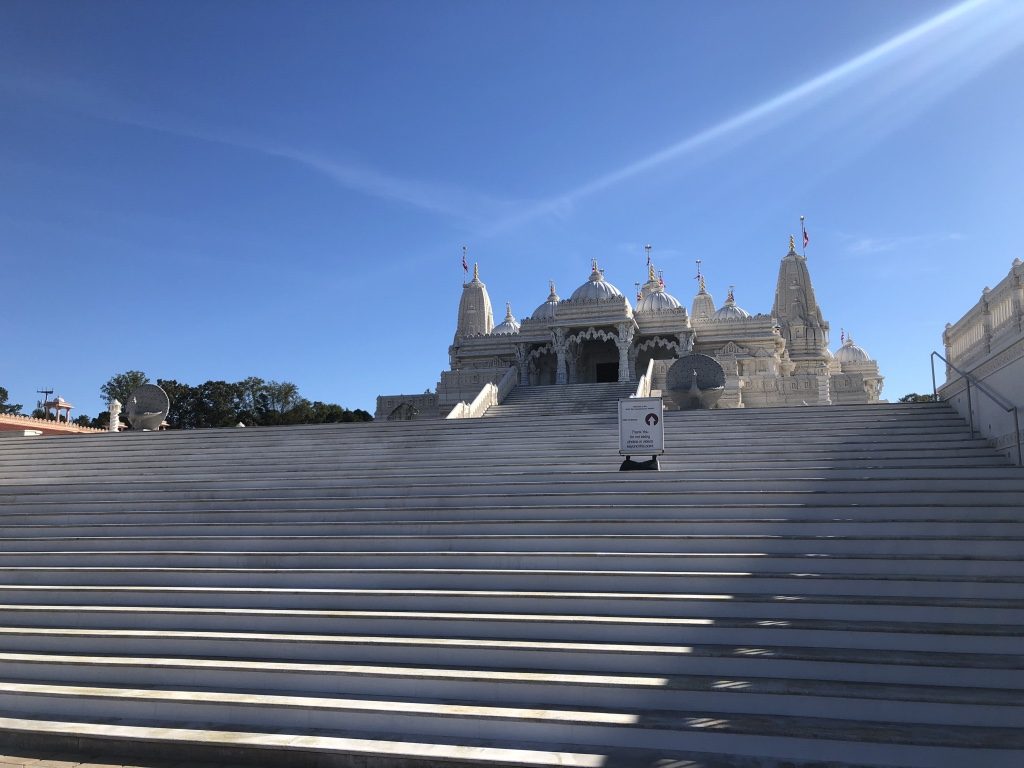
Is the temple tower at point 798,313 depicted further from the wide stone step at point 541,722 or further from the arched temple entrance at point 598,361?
the wide stone step at point 541,722

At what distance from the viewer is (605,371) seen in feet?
129

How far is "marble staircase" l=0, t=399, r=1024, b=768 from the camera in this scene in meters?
6.05

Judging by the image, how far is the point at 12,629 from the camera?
859 cm

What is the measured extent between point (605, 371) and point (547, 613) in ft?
105

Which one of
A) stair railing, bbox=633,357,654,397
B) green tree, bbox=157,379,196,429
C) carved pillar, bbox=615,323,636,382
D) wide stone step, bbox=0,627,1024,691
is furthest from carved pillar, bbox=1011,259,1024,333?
green tree, bbox=157,379,196,429

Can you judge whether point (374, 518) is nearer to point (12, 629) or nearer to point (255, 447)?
point (12, 629)

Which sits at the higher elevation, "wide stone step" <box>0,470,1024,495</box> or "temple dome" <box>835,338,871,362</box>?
"temple dome" <box>835,338,871,362</box>

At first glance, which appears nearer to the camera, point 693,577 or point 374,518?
point 693,577

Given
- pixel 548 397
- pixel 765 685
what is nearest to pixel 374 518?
pixel 765 685

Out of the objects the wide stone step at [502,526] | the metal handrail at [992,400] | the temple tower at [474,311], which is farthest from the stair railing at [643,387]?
the temple tower at [474,311]

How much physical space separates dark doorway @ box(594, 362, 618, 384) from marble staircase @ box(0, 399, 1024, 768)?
26.1m

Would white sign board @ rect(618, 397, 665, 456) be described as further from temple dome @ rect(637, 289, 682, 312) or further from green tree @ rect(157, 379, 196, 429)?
green tree @ rect(157, 379, 196, 429)

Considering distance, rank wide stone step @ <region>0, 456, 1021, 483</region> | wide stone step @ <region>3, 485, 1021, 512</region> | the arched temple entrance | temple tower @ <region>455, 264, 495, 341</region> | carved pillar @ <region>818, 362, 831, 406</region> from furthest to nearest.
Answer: temple tower @ <region>455, 264, 495, 341</region>, the arched temple entrance, carved pillar @ <region>818, 362, 831, 406</region>, wide stone step @ <region>0, 456, 1021, 483</region>, wide stone step @ <region>3, 485, 1021, 512</region>

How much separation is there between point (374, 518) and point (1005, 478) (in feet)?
27.3
